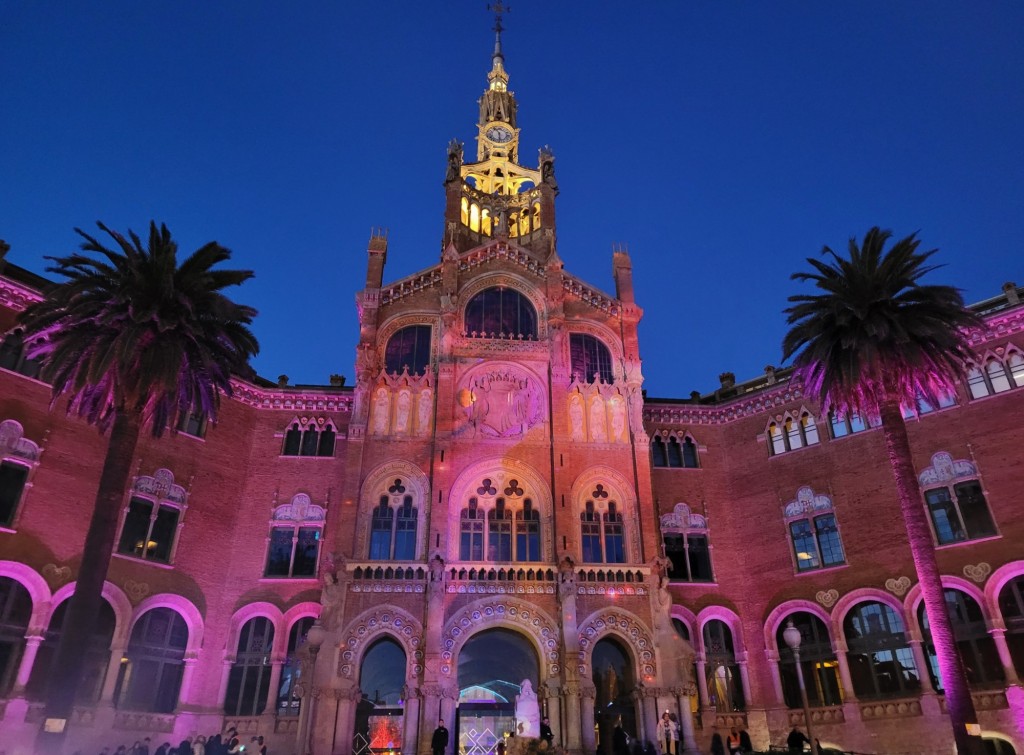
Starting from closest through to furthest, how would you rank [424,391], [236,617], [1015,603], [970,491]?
1. [1015,603]
2. [970,491]
3. [236,617]
4. [424,391]

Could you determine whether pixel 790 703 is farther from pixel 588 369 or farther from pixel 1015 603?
pixel 588 369

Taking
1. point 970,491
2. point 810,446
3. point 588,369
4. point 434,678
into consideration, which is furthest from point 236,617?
point 970,491

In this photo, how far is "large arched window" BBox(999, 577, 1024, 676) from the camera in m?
28.7

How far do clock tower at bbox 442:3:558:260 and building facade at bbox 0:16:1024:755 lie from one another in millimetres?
4469

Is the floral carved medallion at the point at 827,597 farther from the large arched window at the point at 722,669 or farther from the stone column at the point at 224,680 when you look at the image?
the stone column at the point at 224,680

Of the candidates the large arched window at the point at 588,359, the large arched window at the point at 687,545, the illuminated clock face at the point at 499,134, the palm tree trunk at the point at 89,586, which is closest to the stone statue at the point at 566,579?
the large arched window at the point at 687,545

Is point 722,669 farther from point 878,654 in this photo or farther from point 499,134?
point 499,134

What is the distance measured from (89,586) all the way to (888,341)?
27251 millimetres

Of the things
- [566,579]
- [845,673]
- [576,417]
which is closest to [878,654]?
[845,673]

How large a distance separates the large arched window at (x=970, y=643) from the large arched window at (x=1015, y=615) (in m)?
0.63

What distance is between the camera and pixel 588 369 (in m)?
38.1

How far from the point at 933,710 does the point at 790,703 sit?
5.87 metres

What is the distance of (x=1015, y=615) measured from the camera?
2911 centimetres

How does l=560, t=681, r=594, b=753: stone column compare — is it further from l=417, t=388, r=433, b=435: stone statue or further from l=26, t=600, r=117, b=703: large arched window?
l=26, t=600, r=117, b=703: large arched window
